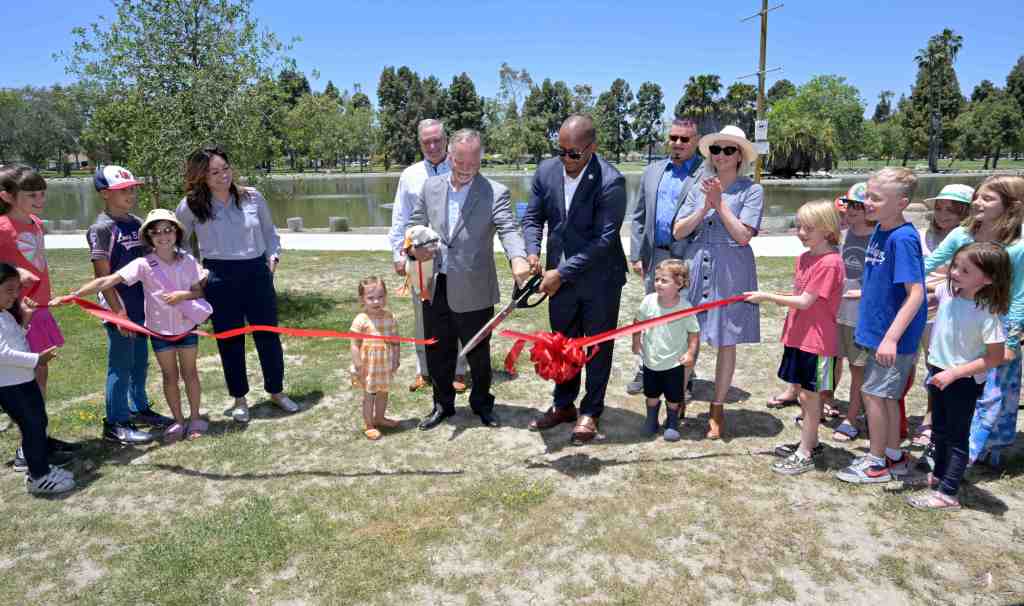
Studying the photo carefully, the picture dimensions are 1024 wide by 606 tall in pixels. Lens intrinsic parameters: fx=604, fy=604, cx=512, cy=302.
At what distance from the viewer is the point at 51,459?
4.32 m

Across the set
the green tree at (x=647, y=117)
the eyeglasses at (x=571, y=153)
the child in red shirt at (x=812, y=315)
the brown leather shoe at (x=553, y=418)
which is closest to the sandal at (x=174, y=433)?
the brown leather shoe at (x=553, y=418)

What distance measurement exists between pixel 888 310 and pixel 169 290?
15.8ft

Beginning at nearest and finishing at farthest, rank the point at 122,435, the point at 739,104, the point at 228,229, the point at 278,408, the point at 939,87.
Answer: the point at 122,435
the point at 228,229
the point at 278,408
the point at 939,87
the point at 739,104

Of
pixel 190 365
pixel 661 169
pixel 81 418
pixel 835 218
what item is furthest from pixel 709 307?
pixel 81 418

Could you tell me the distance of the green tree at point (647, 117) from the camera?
10544 centimetres

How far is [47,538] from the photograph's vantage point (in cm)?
343

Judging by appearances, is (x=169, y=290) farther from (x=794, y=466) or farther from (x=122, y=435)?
(x=794, y=466)

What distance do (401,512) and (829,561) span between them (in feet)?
7.70

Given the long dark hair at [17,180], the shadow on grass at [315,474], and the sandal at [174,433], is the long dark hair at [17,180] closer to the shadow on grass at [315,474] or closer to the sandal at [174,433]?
the sandal at [174,433]

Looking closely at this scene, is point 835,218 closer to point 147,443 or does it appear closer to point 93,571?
point 93,571

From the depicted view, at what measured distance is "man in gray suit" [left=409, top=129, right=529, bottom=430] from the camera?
14.8ft

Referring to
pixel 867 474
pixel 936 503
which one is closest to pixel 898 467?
pixel 867 474

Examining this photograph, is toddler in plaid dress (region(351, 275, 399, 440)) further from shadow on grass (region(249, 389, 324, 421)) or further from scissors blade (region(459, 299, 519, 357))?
shadow on grass (region(249, 389, 324, 421))

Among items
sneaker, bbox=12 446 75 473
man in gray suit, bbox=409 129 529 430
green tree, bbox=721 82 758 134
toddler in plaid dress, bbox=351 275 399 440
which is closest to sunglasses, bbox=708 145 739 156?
man in gray suit, bbox=409 129 529 430
